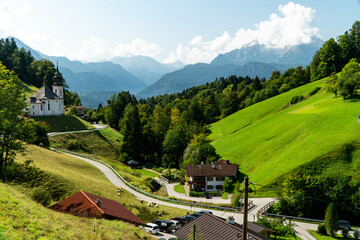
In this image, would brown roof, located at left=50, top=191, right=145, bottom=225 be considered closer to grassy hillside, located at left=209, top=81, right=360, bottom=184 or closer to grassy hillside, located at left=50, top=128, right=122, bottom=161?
grassy hillside, located at left=209, top=81, right=360, bottom=184

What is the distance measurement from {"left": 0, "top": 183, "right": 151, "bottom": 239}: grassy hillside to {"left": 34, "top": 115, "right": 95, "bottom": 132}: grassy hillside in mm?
71083

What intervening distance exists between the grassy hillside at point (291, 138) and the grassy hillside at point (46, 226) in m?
37.6

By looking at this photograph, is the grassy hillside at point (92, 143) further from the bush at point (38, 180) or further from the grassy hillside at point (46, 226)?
the grassy hillside at point (46, 226)

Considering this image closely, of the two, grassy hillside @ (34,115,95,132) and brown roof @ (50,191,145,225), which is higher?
grassy hillside @ (34,115,95,132)

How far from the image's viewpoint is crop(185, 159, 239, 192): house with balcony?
61906mm

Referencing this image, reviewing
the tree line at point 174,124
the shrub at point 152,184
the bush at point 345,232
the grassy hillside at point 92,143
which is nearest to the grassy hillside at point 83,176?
the shrub at point 152,184

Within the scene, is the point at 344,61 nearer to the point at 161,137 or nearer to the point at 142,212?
the point at 161,137

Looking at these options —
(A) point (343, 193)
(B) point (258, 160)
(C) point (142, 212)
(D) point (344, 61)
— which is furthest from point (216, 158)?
(D) point (344, 61)

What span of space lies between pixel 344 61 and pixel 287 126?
64401 millimetres

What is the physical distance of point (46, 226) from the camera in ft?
58.5

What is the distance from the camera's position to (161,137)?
9925 centimetres

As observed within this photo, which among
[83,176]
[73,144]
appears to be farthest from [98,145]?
[83,176]

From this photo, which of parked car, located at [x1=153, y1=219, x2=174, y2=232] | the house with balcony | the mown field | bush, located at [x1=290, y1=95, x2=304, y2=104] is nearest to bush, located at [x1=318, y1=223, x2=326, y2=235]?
the mown field

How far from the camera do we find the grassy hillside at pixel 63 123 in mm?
87250
